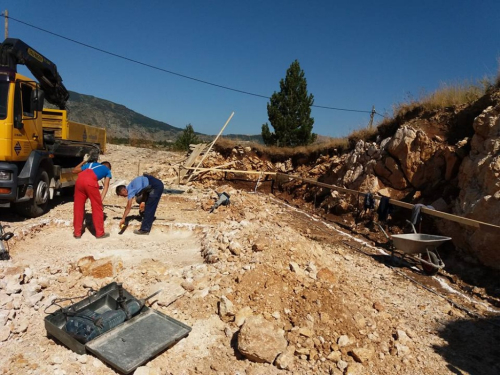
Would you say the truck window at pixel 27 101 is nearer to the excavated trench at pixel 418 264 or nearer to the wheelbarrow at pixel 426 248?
the excavated trench at pixel 418 264

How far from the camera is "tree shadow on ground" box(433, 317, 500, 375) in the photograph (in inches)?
134

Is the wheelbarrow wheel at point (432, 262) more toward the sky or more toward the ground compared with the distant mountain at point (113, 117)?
more toward the ground

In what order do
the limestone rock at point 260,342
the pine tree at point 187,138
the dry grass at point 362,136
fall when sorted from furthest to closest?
1. the pine tree at point 187,138
2. the dry grass at point 362,136
3. the limestone rock at point 260,342

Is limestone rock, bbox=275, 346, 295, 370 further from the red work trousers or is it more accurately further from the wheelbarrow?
the red work trousers

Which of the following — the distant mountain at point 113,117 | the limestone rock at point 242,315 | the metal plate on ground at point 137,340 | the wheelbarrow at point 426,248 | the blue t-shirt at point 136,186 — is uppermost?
the distant mountain at point 113,117

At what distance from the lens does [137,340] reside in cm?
341

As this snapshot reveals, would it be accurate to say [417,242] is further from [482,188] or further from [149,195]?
[149,195]

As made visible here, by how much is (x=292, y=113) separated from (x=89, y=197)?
16485mm

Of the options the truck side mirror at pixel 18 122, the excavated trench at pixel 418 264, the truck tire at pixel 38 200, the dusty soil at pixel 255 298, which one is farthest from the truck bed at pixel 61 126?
the excavated trench at pixel 418 264

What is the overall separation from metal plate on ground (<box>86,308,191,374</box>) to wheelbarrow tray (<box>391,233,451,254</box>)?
4071mm

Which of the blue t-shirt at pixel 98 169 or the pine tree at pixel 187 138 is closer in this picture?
the blue t-shirt at pixel 98 169

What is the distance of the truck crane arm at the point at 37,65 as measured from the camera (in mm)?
7141

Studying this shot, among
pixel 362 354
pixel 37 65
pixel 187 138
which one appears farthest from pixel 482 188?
pixel 187 138

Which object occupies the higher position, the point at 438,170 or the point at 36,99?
the point at 36,99
